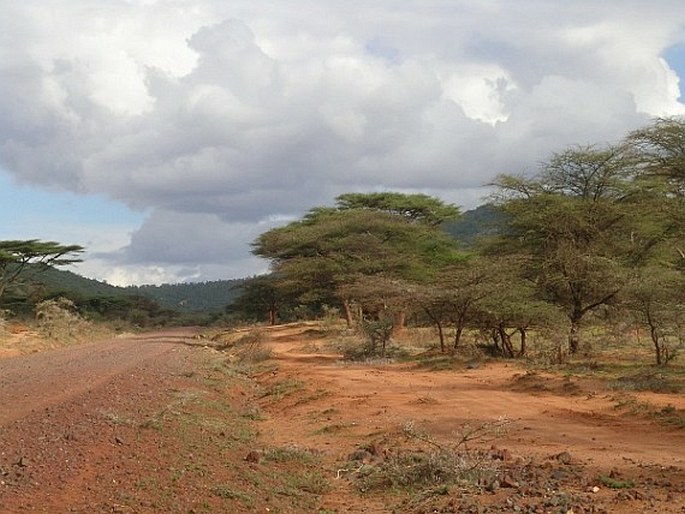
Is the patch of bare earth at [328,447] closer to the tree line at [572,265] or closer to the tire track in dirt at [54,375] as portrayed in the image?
the tire track in dirt at [54,375]

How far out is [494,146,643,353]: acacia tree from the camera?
2460 centimetres

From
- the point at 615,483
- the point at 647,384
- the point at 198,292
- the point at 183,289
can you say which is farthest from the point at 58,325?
the point at 183,289

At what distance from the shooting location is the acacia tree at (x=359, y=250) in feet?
125

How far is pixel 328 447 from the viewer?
1165 cm

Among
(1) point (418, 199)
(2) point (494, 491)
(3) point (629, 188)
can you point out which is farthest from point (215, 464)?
(1) point (418, 199)

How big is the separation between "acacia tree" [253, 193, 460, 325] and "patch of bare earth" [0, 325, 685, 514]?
1877cm

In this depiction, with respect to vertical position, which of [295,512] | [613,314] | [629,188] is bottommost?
[295,512]

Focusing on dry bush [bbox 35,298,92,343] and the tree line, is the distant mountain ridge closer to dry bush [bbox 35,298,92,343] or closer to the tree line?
dry bush [bbox 35,298,92,343]

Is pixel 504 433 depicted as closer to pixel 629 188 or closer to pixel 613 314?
pixel 613 314

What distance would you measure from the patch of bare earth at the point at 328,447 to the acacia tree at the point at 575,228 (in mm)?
6581

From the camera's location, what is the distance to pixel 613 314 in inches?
1046

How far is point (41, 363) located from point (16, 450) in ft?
49.6

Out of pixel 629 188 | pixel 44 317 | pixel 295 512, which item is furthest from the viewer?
pixel 44 317

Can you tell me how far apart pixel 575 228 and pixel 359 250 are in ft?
46.9
